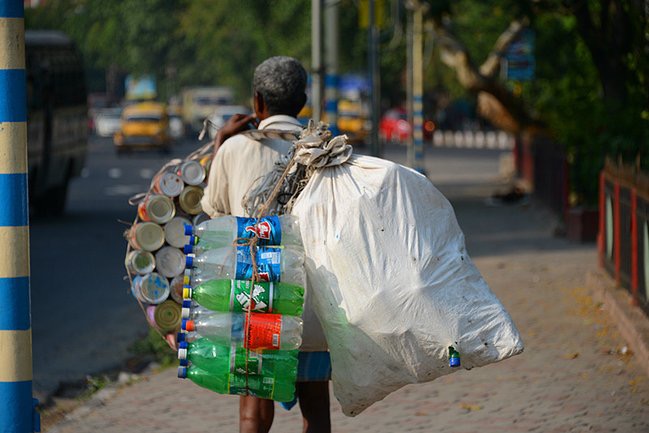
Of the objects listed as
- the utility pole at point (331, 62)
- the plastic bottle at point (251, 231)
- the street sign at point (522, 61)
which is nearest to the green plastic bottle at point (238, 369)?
the plastic bottle at point (251, 231)

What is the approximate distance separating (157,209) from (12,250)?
0.91 metres

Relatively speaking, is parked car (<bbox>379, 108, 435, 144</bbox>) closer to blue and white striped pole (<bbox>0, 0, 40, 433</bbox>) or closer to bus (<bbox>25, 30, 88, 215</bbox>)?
bus (<bbox>25, 30, 88, 215</bbox>)

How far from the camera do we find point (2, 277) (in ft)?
15.6

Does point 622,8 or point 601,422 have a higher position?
point 622,8

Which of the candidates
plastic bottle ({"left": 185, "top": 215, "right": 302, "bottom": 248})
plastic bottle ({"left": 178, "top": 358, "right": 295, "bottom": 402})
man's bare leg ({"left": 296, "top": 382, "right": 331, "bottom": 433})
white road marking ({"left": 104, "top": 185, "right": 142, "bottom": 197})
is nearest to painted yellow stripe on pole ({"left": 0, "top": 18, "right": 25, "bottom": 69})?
plastic bottle ({"left": 185, "top": 215, "right": 302, "bottom": 248})

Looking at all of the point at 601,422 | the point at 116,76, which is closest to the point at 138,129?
the point at 601,422

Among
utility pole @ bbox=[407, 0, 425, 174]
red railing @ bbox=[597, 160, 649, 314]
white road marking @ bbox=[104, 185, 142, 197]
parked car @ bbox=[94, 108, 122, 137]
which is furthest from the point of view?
parked car @ bbox=[94, 108, 122, 137]

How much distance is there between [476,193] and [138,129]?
23149 millimetres

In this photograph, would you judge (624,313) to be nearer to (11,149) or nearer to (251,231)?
(251,231)

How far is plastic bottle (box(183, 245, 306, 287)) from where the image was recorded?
448 centimetres

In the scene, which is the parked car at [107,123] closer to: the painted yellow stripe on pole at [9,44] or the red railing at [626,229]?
the red railing at [626,229]

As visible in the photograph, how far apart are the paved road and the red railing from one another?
3539mm

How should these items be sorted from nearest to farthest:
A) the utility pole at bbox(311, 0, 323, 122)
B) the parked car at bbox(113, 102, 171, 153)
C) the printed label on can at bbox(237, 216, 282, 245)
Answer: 1. the printed label on can at bbox(237, 216, 282, 245)
2. the utility pole at bbox(311, 0, 323, 122)
3. the parked car at bbox(113, 102, 171, 153)

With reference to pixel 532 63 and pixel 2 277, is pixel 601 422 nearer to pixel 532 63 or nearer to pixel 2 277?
pixel 2 277
